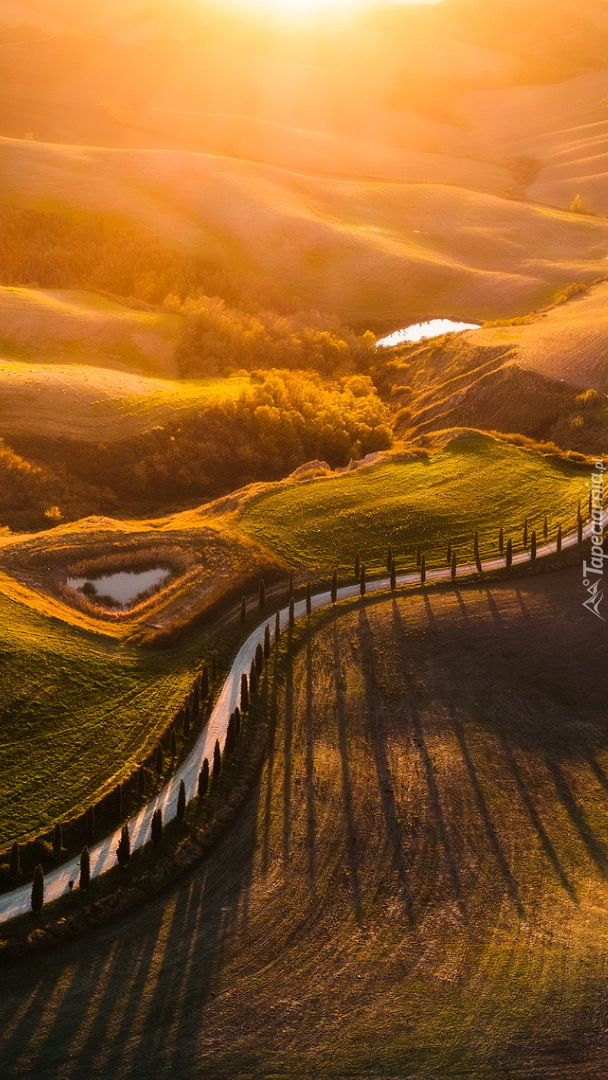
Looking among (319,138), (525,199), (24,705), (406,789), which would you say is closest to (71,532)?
(24,705)

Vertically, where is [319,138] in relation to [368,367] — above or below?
above

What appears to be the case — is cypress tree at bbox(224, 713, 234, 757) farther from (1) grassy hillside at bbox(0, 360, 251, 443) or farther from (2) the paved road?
(1) grassy hillside at bbox(0, 360, 251, 443)

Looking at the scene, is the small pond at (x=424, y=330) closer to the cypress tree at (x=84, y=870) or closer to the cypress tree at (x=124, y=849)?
the cypress tree at (x=124, y=849)

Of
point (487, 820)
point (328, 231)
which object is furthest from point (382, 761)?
point (328, 231)

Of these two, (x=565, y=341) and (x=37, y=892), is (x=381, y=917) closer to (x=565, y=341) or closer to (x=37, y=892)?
(x=37, y=892)

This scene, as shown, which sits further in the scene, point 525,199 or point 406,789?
point 525,199

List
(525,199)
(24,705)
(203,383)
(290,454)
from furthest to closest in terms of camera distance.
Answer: (525,199) → (203,383) → (290,454) → (24,705)

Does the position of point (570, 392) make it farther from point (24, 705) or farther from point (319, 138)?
point (319, 138)

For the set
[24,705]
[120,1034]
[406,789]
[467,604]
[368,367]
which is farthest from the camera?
[368,367]
